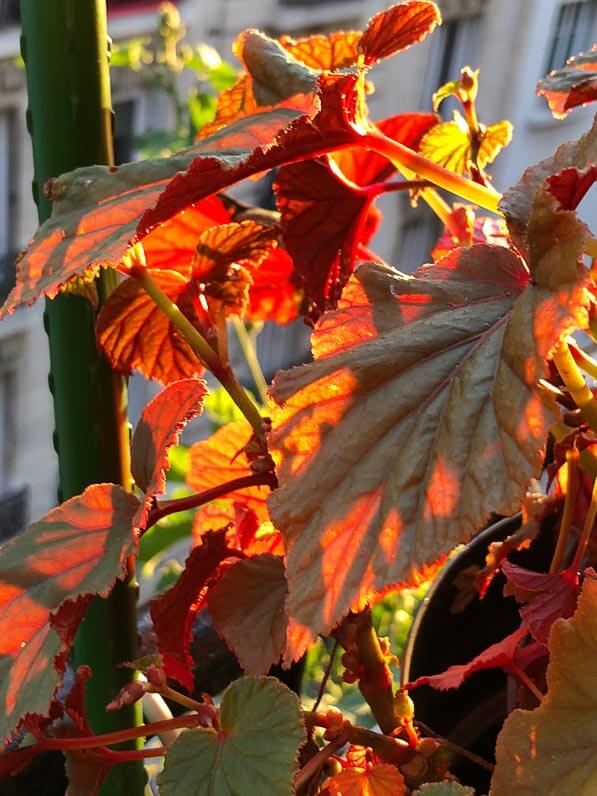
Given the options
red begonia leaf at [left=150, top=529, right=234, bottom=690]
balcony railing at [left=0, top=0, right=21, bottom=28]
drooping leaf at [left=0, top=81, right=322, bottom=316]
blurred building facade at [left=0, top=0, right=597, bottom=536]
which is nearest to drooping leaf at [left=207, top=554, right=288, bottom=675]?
red begonia leaf at [left=150, top=529, right=234, bottom=690]

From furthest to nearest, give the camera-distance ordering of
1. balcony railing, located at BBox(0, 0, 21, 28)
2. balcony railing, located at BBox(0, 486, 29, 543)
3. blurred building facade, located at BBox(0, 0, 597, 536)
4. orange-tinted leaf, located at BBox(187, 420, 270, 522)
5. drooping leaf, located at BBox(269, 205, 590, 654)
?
balcony railing, located at BBox(0, 486, 29, 543)
blurred building facade, located at BBox(0, 0, 597, 536)
balcony railing, located at BBox(0, 0, 21, 28)
orange-tinted leaf, located at BBox(187, 420, 270, 522)
drooping leaf, located at BBox(269, 205, 590, 654)

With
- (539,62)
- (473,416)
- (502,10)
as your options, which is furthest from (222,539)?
(539,62)

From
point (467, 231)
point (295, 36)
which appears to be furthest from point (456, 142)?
point (295, 36)

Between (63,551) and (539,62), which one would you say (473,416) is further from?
(539,62)

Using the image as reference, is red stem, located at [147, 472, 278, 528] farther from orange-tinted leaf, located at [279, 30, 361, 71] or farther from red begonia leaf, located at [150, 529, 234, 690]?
orange-tinted leaf, located at [279, 30, 361, 71]

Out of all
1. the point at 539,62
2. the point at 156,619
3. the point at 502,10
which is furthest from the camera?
the point at 539,62

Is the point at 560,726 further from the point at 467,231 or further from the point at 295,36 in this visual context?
the point at 295,36
